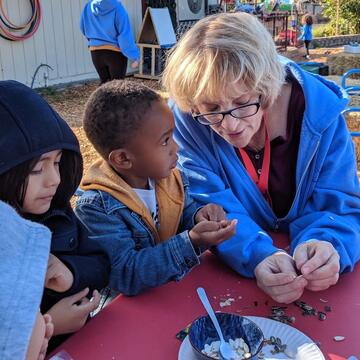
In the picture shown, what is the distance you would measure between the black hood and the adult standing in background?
18.9ft

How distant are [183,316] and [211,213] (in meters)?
0.39

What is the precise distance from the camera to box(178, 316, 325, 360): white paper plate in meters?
1.12

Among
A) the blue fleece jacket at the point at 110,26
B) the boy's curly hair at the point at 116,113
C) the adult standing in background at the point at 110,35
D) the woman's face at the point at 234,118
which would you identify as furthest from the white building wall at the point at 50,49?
the woman's face at the point at 234,118

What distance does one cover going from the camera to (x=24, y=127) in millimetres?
1185

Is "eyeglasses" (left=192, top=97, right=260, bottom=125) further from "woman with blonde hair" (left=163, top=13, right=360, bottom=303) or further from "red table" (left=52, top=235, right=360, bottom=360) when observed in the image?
"red table" (left=52, top=235, right=360, bottom=360)

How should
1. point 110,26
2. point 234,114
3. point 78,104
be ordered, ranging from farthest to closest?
point 78,104 → point 110,26 → point 234,114

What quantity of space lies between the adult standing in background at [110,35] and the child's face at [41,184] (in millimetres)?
5808

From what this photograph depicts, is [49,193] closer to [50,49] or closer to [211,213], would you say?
[211,213]

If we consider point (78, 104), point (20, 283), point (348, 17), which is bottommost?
point (78, 104)

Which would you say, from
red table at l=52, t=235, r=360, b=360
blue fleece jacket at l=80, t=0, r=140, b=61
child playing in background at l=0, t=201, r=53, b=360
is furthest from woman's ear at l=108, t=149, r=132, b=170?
blue fleece jacket at l=80, t=0, r=140, b=61

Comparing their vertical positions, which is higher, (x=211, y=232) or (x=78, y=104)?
(x=211, y=232)

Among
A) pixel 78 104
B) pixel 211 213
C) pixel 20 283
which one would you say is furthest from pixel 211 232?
pixel 78 104

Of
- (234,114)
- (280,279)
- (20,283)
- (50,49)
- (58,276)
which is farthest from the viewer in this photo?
(50,49)

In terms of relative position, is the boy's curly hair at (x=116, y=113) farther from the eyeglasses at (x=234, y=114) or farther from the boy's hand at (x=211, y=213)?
the boy's hand at (x=211, y=213)
